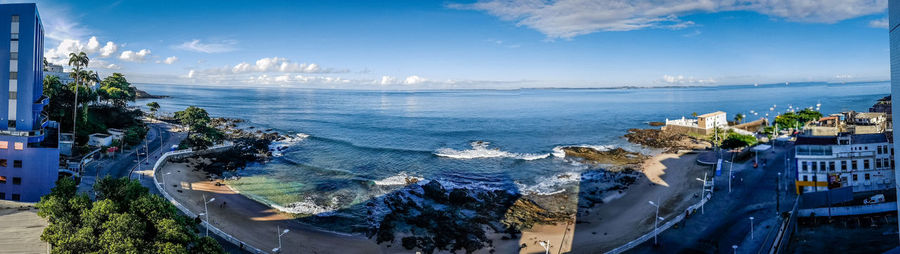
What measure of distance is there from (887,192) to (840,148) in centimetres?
429

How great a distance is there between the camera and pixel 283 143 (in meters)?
72.1

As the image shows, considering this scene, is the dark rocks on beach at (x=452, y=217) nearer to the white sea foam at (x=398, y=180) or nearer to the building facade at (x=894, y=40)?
the white sea foam at (x=398, y=180)

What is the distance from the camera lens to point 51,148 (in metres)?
30.2

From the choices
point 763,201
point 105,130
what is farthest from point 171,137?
point 763,201

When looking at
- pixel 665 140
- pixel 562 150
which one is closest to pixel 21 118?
pixel 562 150

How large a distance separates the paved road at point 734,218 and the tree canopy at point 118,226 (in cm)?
2516

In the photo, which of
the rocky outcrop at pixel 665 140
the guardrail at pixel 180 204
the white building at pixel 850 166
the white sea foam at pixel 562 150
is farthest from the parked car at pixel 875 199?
the guardrail at pixel 180 204

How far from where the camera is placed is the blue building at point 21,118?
2952 centimetres

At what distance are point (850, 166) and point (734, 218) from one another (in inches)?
513

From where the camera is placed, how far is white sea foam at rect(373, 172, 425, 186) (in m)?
46.7

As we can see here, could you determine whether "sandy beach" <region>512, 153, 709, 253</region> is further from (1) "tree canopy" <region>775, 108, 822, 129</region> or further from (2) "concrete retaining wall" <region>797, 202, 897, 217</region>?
(1) "tree canopy" <region>775, 108, 822, 129</region>

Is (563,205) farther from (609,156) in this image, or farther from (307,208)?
(609,156)

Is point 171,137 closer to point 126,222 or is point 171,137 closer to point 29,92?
point 29,92

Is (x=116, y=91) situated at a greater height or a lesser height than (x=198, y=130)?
greater
